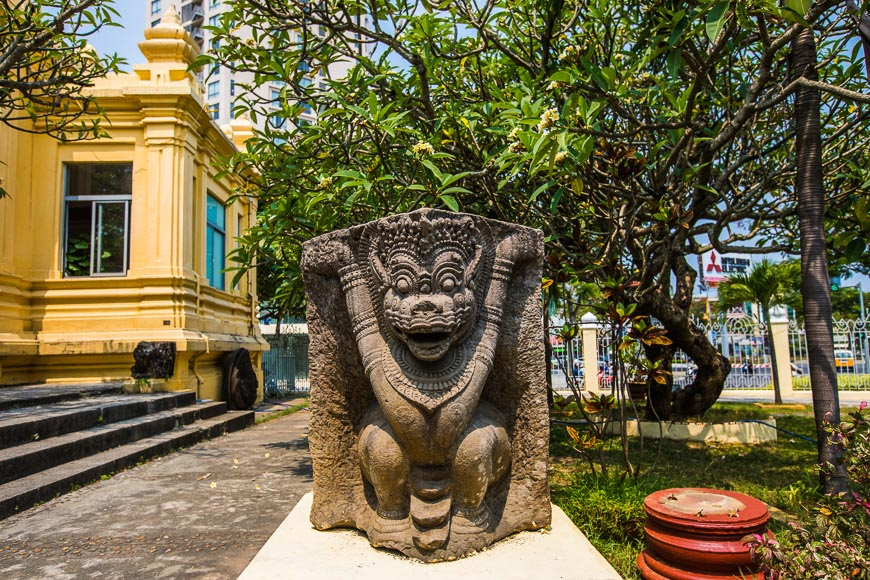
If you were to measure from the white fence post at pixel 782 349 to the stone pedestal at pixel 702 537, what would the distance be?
11.8 meters

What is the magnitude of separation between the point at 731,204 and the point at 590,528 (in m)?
3.60

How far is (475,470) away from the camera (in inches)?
106

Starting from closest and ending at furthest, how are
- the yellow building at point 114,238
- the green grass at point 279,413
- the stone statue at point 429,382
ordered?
the stone statue at point 429,382, the yellow building at point 114,238, the green grass at point 279,413

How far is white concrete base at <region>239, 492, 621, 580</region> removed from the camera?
2.46 meters

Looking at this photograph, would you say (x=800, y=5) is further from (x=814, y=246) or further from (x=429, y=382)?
(x=429, y=382)

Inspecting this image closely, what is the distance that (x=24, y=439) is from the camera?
5211 millimetres

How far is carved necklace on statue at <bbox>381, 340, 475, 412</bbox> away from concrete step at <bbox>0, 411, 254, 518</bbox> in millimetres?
3406

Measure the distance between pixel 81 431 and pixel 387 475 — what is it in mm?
4766

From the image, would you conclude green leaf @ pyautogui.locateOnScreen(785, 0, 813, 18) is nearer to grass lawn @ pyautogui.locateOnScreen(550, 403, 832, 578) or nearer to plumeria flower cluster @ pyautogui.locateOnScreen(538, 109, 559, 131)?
plumeria flower cluster @ pyautogui.locateOnScreen(538, 109, 559, 131)

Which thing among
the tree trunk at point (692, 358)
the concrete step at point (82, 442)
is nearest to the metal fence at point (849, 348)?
the tree trunk at point (692, 358)

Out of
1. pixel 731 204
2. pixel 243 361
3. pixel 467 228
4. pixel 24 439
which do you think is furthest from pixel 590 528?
pixel 243 361

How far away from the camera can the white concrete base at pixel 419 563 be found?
246 cm

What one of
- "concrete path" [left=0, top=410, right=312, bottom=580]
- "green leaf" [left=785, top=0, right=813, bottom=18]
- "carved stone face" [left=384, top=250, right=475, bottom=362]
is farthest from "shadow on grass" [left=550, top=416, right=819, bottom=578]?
"green leaf" [left=785, top=0, right=813, bottom=18]

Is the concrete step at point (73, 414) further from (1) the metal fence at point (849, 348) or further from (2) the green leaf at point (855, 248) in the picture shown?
(1) the metal fence at point (849, 348)
